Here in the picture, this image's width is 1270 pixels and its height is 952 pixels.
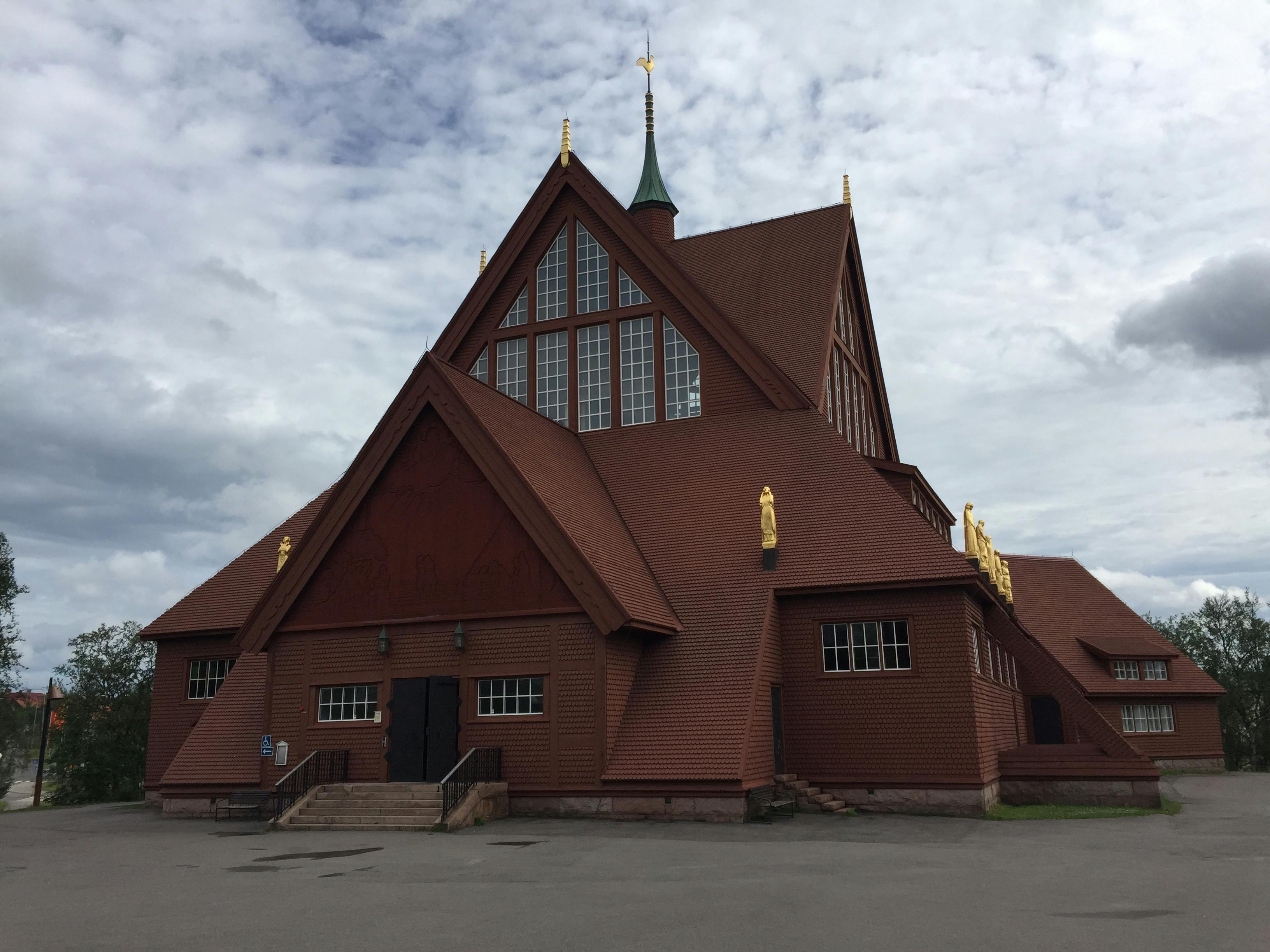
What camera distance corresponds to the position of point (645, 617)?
2103 centimetres

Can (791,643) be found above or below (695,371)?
below

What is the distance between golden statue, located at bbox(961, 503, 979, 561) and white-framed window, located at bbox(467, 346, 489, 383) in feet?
46.3

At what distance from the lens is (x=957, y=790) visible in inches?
826

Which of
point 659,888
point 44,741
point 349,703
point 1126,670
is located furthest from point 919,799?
point 44,741

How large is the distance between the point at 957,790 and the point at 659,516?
9.18 metres

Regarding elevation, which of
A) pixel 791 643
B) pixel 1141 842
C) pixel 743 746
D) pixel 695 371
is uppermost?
pixel 695 371

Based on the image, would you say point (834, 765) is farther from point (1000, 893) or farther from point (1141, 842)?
point (1000, 893)

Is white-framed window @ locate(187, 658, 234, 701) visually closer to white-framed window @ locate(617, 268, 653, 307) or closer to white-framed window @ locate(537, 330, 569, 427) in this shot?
white-framed window @ locate(537, 330, 569, 427)

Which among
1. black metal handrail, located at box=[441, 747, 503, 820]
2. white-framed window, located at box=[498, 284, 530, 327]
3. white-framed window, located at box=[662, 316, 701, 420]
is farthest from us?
white-framed window, located at box=[498, 284, 530, 327]

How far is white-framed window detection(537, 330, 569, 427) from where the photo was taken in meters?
29.7

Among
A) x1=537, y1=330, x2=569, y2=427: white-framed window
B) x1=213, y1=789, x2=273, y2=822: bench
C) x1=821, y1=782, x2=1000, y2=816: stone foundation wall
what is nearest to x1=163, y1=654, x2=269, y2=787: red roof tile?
x1=213, y1=789, x2=273, y2=822: bench

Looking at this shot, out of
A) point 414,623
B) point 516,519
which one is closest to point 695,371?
point 516,519

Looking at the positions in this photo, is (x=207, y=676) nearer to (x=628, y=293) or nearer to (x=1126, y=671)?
(x=628, y=293)

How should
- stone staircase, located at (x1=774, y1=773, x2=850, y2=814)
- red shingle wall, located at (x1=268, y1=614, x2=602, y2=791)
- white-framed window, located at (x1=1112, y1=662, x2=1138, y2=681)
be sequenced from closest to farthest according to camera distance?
red shingle wall, located at (x1=268, y1=614, x2=602, y2=791) < stone staircase, located at (x1=774, y1=773, x2=850, y2=814) < white-framed window, located at (x1=1112, y1=662, x2=1138, y2=681)
